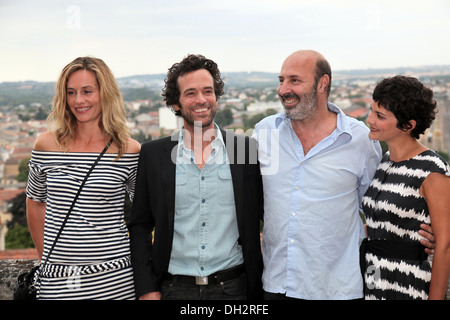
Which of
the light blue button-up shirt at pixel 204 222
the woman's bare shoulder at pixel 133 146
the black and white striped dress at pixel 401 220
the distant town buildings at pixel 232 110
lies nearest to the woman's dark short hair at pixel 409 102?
the black and white striped dress at pixel 401 220

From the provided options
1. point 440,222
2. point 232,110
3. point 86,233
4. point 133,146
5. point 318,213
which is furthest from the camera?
point 232,110

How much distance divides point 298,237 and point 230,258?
14.9 inches

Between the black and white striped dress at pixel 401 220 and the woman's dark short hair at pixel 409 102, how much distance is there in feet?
0.57

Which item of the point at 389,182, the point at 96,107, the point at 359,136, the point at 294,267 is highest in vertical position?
the point at 96,107

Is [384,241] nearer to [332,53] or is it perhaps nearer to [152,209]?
[152,209]

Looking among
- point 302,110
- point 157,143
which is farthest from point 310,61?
point 157,143

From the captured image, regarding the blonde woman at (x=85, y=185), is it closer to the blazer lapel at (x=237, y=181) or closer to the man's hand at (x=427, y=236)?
the blazer lapel at (x=237, y=181)

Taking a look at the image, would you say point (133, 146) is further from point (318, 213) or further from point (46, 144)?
point (318, 213)

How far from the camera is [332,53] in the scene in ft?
194

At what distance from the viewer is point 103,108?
263 centimetres

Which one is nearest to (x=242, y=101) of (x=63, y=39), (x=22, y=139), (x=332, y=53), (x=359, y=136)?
(x=332, y=53)

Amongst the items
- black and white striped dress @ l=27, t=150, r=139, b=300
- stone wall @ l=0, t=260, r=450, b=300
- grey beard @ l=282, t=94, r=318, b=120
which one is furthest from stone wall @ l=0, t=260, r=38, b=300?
grey beard @ l=282, t=94, r=318, b=120

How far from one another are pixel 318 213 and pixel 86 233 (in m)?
A: 1.21

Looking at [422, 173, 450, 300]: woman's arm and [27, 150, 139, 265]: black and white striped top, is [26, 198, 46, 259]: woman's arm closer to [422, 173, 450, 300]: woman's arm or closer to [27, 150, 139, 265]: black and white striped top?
[27, 150, 139, 265]: black and white striped top
